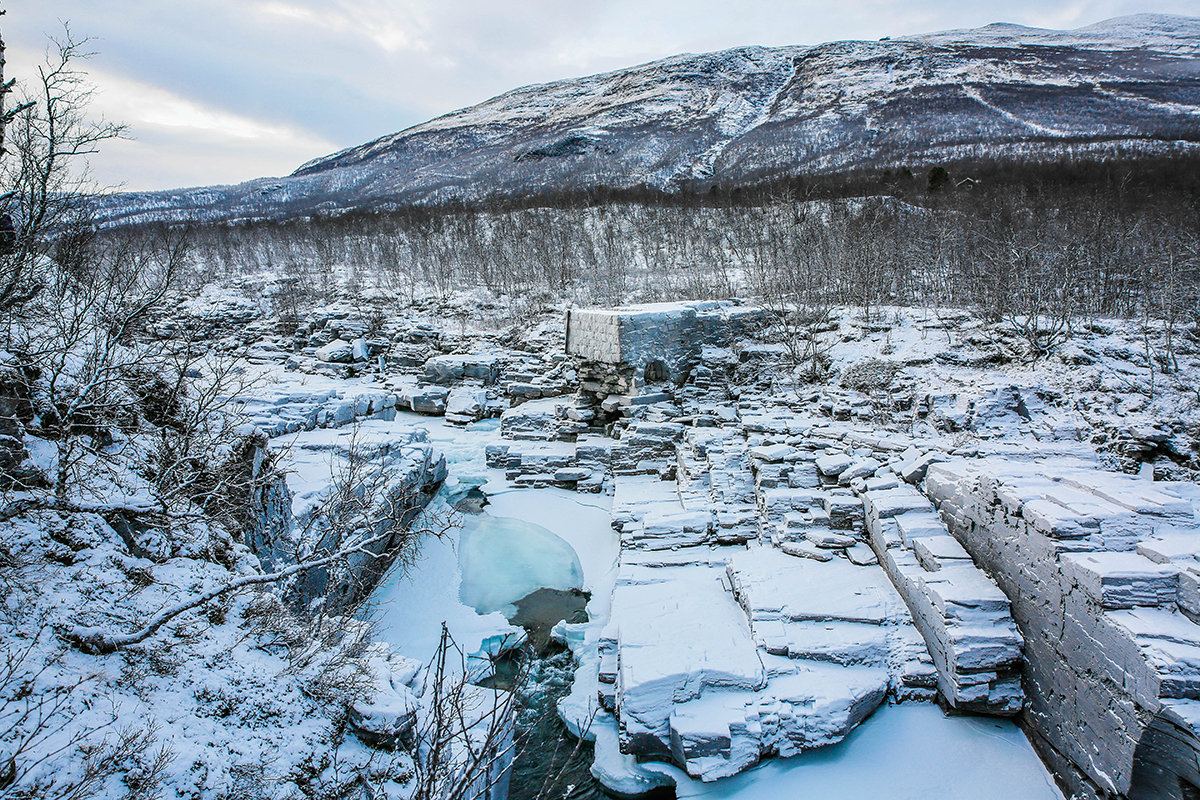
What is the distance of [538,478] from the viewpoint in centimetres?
1010

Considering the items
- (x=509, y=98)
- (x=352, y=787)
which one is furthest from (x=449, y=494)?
(x=509, y=98)

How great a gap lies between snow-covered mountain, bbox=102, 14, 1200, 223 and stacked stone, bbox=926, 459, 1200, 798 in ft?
81.2

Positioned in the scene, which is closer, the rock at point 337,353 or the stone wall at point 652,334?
the stone wall at point 652,334

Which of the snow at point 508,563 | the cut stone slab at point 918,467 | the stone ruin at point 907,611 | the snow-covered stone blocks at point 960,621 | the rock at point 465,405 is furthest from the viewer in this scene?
the rock at point 465,405

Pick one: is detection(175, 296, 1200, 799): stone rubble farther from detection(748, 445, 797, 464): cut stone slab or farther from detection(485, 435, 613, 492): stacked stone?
detection(485, 435, 613, 492): stacked stone

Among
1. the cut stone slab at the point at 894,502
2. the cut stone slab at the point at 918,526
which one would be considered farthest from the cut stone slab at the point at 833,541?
the cut stone slab at the point at 918,526

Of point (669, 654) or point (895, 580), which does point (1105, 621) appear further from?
point (669, 654)

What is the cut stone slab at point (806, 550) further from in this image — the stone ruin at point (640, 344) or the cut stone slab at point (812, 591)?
the stone ruin at point (640, 344)

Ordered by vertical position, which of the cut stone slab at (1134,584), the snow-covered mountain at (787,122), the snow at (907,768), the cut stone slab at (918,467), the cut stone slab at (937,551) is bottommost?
the snow at (907,768)

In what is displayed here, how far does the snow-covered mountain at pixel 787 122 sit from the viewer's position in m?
32.1

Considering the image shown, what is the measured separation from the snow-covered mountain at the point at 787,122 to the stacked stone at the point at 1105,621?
81.2 feet

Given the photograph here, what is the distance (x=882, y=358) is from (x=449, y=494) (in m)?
8.17

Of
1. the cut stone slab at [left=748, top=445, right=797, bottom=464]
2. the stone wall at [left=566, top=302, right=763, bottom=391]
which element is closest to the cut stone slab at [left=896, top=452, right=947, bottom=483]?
the cut stone slab at [left=748, top=445, right=797, bottom=464]

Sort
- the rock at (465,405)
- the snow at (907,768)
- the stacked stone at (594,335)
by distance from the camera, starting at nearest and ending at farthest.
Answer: the snow at (907,768), the stacked stone at (594,335), the rock at (465,405)
